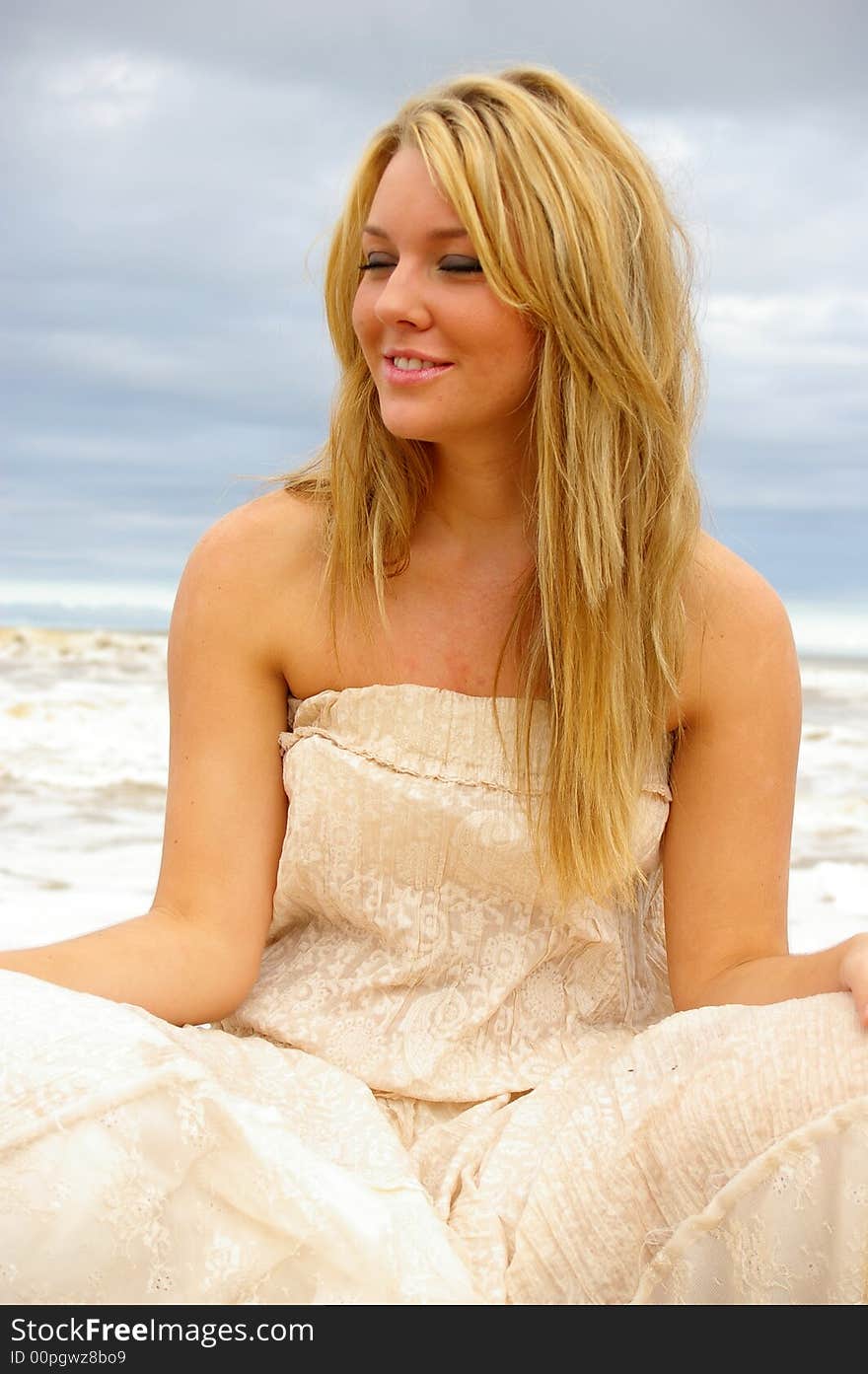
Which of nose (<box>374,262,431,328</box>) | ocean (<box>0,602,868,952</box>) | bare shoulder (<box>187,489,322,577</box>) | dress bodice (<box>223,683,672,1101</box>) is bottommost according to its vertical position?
ocean (<box>0,602,868,952</box>)

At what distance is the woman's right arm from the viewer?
2381 mm

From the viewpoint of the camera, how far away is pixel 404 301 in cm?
219

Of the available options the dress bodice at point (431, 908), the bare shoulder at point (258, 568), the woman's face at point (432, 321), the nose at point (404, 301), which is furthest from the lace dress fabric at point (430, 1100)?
the nose at point (404, 301)

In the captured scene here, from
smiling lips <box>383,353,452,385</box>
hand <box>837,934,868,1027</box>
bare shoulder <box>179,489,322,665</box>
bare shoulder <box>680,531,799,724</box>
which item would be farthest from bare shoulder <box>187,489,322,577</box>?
hand <box>837,934,868,1027</box>

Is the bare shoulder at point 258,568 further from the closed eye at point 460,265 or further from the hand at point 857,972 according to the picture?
the hand at point 857,972

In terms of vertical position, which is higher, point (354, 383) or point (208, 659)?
point (354, 383)

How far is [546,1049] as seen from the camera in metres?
2.30

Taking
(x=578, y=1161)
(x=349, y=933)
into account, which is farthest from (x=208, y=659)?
(x=578, y=1161)

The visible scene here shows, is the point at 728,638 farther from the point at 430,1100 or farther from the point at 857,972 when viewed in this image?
the point at 430,1100

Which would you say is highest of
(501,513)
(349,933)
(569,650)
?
(501,513)

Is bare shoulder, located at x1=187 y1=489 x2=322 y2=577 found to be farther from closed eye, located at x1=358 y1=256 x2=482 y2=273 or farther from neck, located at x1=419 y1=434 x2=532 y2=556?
closed eye, located at x1=358 y1=256 x2=482 y2=273

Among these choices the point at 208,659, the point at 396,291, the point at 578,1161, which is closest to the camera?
the point at 578,1161
